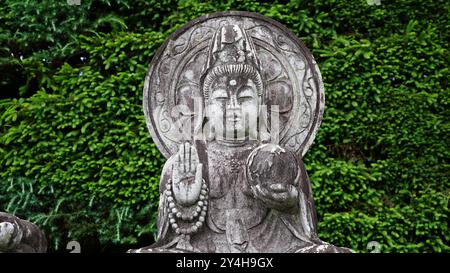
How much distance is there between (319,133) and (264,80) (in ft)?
11.0

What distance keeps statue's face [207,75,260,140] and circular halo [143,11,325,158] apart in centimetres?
26

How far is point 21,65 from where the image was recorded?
947cm


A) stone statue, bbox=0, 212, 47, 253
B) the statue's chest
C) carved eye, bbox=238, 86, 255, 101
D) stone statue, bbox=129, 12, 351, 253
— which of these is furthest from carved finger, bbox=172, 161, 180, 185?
stone statue, bbox=0, 212, 47, 253

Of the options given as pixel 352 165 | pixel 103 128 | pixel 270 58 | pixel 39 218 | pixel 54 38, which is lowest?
pixel 39 218

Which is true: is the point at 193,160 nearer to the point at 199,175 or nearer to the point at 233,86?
the point at 199,175

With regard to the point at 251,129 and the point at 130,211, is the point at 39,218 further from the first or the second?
the point at 251,129

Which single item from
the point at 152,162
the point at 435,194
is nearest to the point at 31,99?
the point at 152,162

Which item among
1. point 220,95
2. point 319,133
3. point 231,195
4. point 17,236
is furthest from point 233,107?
point 319,133

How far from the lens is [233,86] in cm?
527

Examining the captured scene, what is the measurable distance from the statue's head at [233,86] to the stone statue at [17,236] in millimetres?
1675

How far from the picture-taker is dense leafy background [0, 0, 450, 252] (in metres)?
8.39

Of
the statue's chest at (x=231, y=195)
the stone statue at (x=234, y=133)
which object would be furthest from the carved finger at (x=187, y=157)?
the statue's chest at (x=231, y=195)

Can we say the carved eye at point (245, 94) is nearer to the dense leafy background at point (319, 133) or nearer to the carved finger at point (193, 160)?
the carved finger at point (193, 160)

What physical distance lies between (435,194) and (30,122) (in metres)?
5.41
